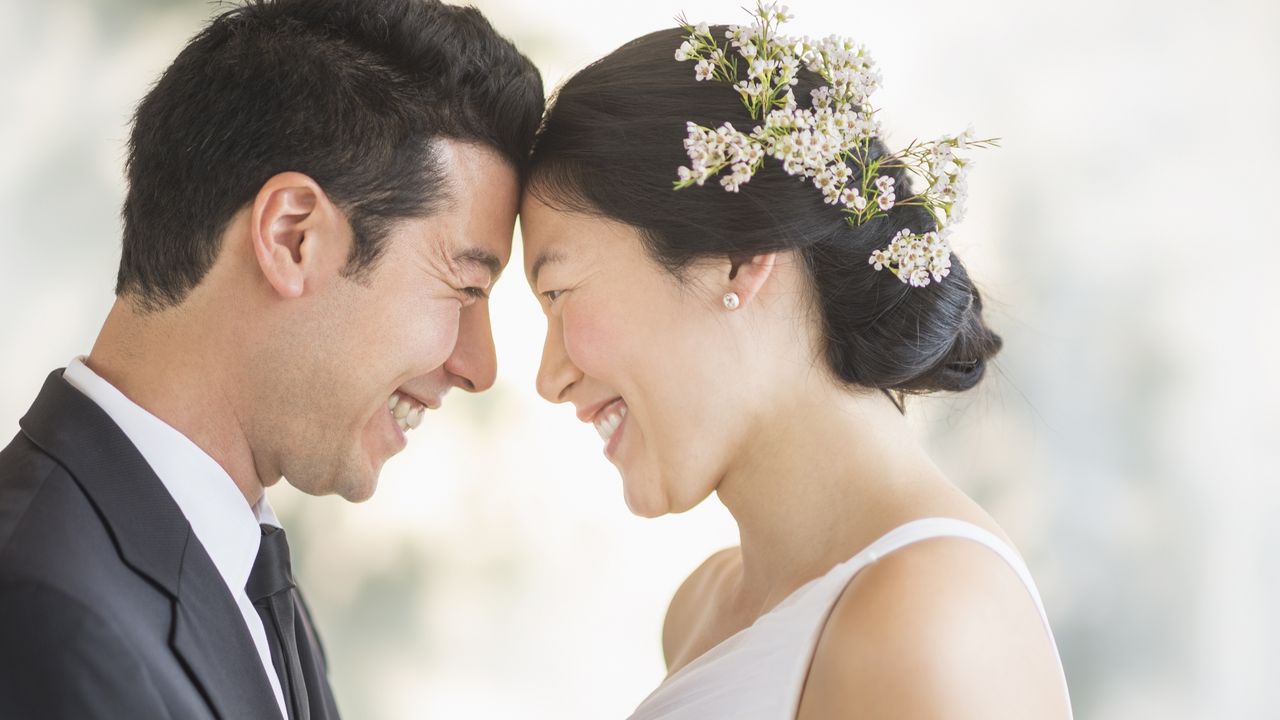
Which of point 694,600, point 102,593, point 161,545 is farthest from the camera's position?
point 694,600

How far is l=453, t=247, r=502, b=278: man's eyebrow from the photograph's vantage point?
6.44 feet

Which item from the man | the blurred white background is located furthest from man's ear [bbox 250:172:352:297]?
the blurred white background

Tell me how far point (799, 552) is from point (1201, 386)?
7.53 feet

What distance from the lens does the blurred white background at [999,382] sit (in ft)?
11.3

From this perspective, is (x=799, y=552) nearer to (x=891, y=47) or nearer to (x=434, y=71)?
(x=434, y=71)

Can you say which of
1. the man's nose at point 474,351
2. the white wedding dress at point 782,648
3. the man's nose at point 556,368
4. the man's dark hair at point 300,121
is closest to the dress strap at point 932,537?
the white wedding dress at point 782,648

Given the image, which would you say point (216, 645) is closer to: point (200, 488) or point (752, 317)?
point (200, 488)

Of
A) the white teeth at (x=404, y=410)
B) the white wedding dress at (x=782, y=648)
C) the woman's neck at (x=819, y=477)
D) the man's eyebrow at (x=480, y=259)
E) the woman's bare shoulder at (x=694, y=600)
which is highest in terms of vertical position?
the man's eyebrow at (x=480, y=259)

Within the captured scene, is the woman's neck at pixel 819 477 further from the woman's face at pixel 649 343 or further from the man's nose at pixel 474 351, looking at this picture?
the man's nose at pixel 474 351

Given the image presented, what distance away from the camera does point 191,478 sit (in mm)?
1693

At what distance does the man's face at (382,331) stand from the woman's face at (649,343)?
0.10 meters

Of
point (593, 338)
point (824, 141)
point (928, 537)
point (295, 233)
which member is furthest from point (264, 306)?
point (928, 537)

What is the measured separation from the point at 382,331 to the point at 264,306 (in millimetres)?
197

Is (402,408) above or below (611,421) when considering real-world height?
above
